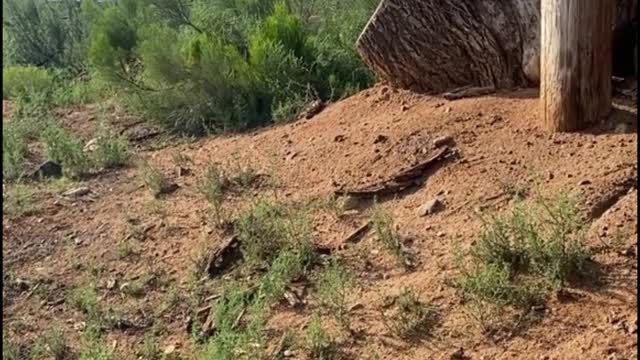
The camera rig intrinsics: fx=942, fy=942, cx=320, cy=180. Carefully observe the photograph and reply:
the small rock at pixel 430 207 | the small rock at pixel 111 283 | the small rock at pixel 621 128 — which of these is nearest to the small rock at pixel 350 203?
the small rock at pixel 430 207

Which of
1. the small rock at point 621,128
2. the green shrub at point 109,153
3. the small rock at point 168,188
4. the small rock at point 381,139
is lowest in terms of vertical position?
the green shrub at point 109,153

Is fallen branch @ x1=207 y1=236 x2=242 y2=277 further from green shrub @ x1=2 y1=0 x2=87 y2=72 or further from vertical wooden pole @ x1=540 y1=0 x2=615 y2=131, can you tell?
green shrub @ x1=2 y1=0 x2=87 y2=72

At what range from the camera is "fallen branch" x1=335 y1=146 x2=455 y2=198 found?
5.08 meters

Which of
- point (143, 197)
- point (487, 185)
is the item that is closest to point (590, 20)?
point (487, 185)

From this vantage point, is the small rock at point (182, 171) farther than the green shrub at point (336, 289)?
Yes

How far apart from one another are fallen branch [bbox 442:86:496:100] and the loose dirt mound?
118 millimetres

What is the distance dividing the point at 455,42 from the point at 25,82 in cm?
574

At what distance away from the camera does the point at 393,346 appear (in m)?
3.86

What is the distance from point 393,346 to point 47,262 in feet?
7.66

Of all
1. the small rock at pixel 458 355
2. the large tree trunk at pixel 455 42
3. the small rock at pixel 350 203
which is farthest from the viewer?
the large tree trunk at pixel 455 42

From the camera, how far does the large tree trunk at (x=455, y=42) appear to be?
218 inches

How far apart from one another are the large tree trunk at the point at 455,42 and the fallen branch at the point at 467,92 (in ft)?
A: 0.17

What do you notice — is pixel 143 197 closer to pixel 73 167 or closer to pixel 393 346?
pixel 73 167

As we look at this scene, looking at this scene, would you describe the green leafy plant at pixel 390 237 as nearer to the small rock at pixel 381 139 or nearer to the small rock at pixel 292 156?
the small rock at pixel 381 139
